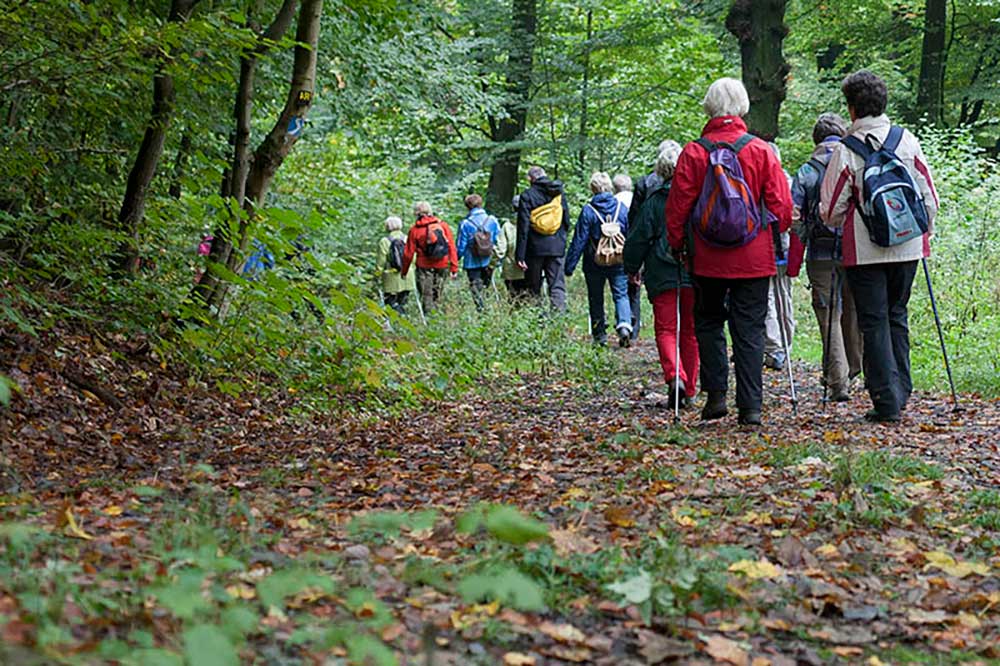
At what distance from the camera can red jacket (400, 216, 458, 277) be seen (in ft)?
51.6

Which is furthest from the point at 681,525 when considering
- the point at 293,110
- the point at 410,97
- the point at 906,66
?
the point at 906,66

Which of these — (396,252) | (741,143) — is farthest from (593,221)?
(741,143)

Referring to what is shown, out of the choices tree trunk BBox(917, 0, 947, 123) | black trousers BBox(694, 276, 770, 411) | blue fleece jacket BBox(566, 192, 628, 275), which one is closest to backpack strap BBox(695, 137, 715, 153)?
black trousers BBox(694, 276, 770, 411)

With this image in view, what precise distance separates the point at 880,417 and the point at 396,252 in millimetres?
10499

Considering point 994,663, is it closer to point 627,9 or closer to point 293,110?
point 293,110

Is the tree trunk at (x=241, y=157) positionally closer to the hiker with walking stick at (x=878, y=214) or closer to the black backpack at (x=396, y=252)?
the hiker with walking stick at (x=878, y=214)

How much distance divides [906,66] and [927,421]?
21.7 m

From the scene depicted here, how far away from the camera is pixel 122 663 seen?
2.38 m

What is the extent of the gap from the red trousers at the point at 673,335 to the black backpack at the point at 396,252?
28.2 ft

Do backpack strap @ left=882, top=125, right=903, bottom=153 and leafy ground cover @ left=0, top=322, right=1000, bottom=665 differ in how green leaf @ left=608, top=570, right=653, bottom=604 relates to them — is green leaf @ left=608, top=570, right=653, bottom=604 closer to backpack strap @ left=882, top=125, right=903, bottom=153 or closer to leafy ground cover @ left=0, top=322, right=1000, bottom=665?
leafy ground cover @ left=0, top=322, right=1000, bottom=665

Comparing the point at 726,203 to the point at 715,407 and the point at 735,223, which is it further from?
the point at 715,407

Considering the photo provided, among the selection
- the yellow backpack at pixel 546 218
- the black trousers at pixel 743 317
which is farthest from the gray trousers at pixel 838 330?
the yellow backpack at pixel 546 218

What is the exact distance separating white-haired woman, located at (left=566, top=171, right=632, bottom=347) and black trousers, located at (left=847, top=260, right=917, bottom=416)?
5122mm

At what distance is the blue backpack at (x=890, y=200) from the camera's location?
668 cm
